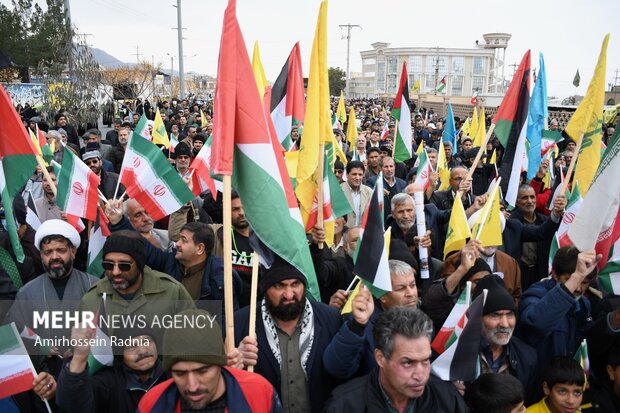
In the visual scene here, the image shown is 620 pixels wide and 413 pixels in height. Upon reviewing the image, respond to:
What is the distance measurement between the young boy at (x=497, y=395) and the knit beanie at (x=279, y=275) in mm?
1070

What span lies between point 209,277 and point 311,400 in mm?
1437

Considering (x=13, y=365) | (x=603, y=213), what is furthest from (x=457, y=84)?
(x=13, y=365)

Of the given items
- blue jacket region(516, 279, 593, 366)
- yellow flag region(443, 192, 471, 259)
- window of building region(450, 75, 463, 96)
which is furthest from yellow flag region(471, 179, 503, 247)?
window of building region(450, 75, 463, 96)

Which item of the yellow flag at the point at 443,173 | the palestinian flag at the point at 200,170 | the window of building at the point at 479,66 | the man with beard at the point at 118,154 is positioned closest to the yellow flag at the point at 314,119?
the palestinian flag at the point at 200,170

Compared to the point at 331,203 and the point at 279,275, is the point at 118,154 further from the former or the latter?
the point at 279,275

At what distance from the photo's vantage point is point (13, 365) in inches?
113

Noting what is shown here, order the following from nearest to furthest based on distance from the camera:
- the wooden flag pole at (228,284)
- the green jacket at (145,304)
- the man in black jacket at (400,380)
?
the man in black jacket at (400,380) → the wooden flag pole at (228,284) → the green jacket at (145,304)

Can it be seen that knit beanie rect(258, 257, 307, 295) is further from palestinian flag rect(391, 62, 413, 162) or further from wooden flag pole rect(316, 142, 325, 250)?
palestinian flag rect(391, 62, 413, 162)

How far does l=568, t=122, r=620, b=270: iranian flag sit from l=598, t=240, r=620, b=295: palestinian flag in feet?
0.17

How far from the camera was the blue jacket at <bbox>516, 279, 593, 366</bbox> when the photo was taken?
3.19 m

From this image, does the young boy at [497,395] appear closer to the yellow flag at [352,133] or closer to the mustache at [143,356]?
the mustache at [143,356]

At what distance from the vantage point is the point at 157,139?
1001cm

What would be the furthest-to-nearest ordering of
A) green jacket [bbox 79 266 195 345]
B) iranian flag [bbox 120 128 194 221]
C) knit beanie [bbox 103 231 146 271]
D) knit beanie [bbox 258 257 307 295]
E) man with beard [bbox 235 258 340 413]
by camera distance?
iranian flag [bbox 120 128 194 221] < knit beanie [bbox 103 231 146 271] < green jacket [bbox 79 266 195 345] < knit beanie [bbox 258 257 307 295] < man with beard [bbox 235 258 340 413]

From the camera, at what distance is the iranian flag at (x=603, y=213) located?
10.4 ft
